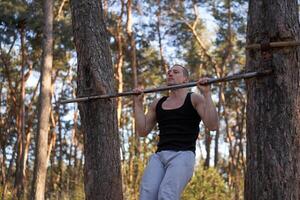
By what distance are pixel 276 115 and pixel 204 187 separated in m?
11.7

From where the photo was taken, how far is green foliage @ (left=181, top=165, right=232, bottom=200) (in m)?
14.8

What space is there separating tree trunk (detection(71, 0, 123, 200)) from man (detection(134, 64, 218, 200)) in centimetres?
115

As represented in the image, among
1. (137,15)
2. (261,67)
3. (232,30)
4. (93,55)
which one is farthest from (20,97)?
(261,67)

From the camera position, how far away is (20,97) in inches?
949

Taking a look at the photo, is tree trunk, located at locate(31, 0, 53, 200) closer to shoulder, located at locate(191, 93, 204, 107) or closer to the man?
the man

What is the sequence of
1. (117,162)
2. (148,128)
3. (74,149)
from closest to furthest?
(148,128) < (117,162) < (74,149)

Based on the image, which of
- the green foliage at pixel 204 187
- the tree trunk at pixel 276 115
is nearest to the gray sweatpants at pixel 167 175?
the tree trunk at pixel 276 115

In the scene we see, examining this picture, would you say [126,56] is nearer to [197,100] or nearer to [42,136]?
[42,136]

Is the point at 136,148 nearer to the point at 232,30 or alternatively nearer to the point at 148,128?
the point at 232,30

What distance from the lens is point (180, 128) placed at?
4.17 meters

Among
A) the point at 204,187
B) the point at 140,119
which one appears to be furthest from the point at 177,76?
the point at 204,187

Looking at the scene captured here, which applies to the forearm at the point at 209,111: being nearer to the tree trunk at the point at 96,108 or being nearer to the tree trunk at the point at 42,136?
the tree trunk at the point at 96,108

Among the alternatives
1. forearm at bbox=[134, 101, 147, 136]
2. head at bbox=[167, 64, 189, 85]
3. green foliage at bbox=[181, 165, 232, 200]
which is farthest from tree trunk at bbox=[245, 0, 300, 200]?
green foliage at bbox=[181, 165, 232, 200]

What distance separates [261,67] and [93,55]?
219 cm
